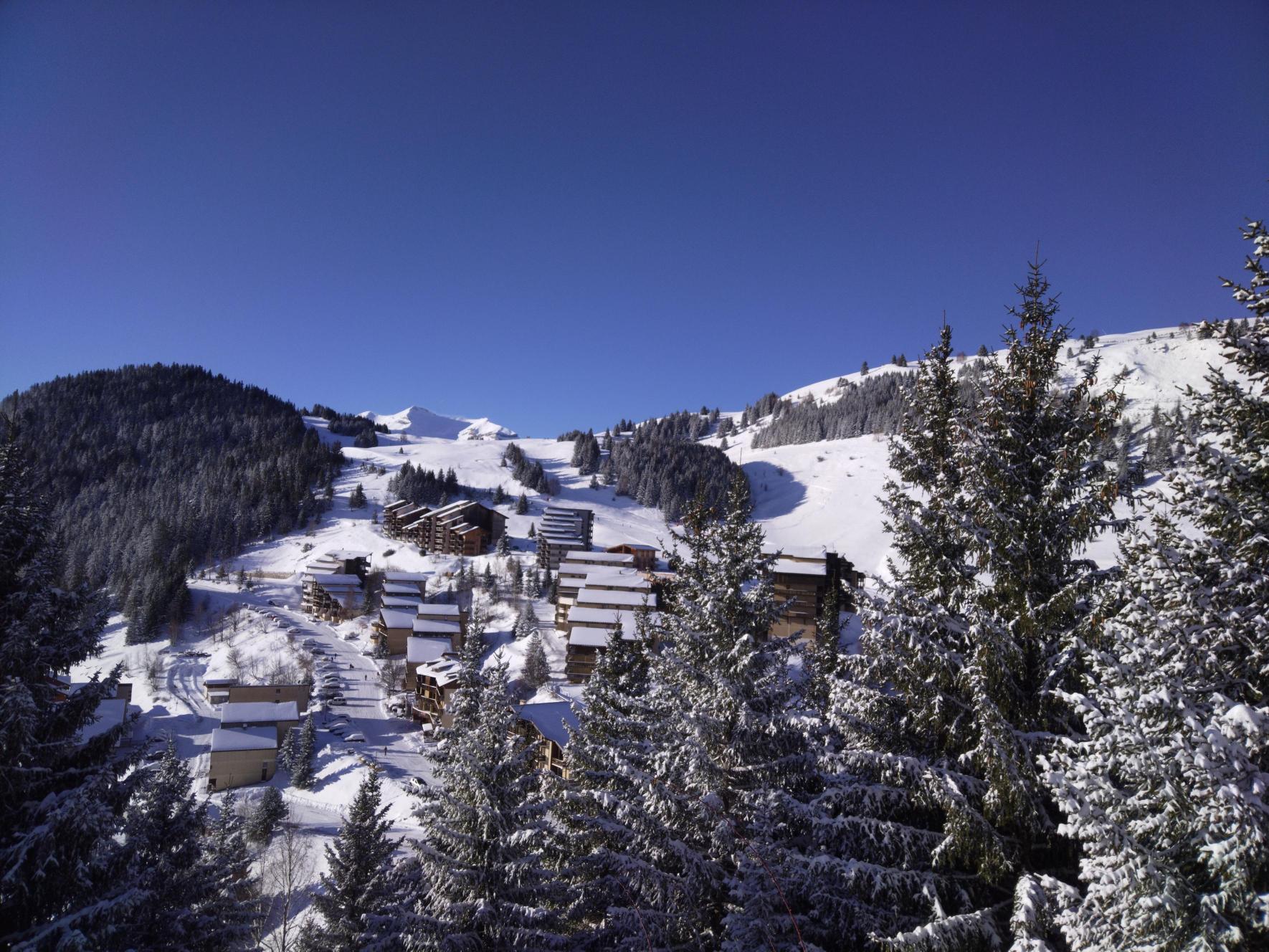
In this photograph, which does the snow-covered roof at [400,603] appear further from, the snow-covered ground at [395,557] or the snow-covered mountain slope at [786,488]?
the snow-covered mountain slope at [786,488]

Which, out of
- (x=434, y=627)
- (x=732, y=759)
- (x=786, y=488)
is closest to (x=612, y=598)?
(x=434, y=627)

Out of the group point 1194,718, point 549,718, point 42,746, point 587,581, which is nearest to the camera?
point 1194,718

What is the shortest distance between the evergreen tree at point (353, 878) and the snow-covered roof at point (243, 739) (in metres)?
38.4

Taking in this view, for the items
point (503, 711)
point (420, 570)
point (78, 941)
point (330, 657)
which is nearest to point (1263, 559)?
point (503, 711)

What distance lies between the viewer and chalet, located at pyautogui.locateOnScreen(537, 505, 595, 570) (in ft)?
321

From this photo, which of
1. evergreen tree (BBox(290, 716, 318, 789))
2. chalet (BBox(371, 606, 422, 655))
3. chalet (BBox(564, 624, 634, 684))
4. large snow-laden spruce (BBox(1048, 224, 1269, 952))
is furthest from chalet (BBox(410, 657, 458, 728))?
large snow-laden spruce (BBox(1048, 224, 1269, 952))

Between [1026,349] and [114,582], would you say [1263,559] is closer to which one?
[1026,349]

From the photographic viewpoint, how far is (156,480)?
153 metres

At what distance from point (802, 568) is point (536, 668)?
29156mm

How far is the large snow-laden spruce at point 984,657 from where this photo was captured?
7656 millimetres

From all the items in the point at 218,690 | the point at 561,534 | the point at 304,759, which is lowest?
the point at 304,759

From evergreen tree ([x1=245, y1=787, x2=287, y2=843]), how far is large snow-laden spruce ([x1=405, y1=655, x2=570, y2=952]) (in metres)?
30.6

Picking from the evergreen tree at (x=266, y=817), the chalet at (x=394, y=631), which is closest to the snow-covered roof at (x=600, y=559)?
the chalet at (x=394, y=631)

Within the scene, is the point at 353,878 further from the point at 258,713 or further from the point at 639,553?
the point at 639,553
